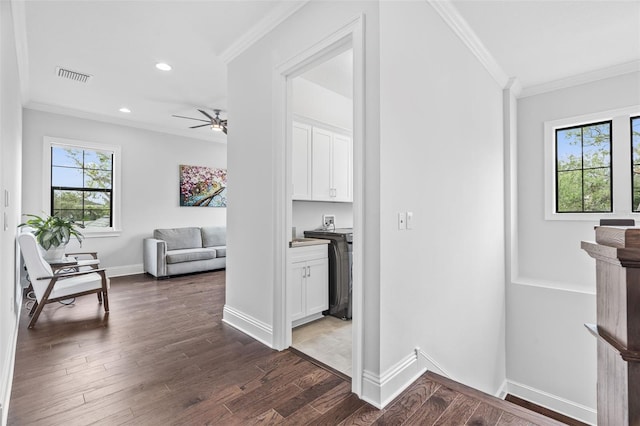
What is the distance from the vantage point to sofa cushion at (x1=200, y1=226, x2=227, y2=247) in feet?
20.8

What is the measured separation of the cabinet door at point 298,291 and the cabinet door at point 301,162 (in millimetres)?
833

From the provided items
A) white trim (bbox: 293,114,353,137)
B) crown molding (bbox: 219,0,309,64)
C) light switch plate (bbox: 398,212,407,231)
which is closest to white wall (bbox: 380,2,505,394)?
light switch plate (bbox: 398,212,407,231)

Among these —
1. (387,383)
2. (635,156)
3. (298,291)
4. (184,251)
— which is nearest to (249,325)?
(298,291)

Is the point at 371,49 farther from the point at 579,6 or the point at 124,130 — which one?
the point at 124,130

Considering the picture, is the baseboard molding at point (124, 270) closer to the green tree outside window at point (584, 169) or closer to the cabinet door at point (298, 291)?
the cabinet door at point (298, 291)

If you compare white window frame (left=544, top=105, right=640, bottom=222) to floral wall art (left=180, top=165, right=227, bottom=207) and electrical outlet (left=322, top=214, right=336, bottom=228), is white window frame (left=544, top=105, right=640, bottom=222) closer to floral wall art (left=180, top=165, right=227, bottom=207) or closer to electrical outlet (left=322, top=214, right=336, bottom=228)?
electrical outlet (left=322, top=214, right=336, bottom=228)

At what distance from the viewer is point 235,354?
2.50m

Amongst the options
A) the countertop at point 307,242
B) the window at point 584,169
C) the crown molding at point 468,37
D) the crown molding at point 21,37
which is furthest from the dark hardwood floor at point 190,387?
the window at point 584,169

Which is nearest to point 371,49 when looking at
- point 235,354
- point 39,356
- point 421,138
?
point 421,138

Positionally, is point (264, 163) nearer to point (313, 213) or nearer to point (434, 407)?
point (313, 213)

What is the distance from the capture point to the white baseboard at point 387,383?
1.87 metres

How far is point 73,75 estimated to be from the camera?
3791 millimetres

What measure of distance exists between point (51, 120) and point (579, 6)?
22.0 ft

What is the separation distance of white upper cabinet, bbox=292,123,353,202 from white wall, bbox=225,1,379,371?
2.40 feet
